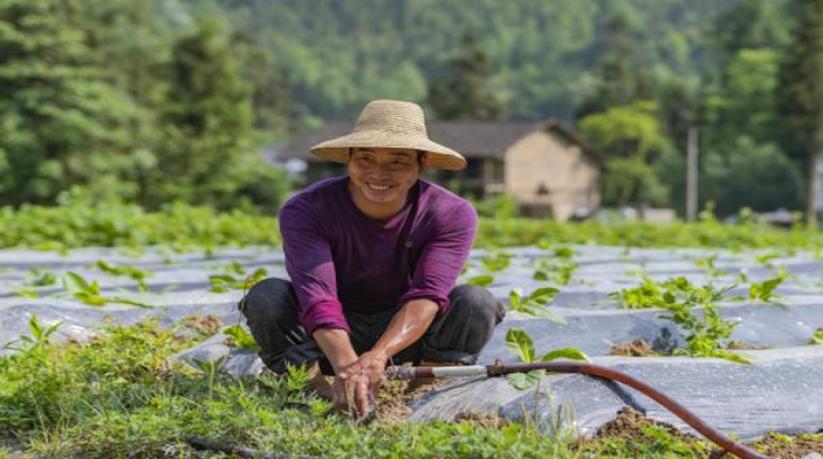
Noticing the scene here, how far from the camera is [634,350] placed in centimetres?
367

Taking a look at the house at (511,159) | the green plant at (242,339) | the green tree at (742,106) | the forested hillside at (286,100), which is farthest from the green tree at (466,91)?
the green plant at (242,339)

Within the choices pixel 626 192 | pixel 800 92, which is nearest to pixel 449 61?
pixel 626 192

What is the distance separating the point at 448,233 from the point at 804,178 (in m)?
43.0

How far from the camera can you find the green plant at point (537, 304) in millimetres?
3801

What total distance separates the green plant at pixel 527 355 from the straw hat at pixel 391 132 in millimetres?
598

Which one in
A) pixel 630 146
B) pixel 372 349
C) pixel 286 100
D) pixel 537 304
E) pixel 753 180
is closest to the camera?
pixel 372 349

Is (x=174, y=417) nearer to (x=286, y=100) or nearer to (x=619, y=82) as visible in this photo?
(x=619, y=82)

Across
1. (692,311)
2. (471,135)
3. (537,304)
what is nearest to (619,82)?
(471,135)

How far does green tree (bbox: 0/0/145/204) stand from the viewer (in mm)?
19859

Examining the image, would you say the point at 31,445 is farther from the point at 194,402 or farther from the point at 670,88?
the point at 670,88

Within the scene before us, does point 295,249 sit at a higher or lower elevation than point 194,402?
higher

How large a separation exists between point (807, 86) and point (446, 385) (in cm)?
3882

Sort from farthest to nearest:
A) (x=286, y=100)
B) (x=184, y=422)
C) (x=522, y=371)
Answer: (x=286, y=100) → (x=522, y=371) → (x=184, y=422)

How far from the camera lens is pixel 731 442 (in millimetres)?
2652
